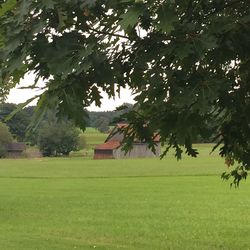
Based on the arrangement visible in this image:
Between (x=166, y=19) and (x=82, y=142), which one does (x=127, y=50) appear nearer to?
(x=166, y=19)

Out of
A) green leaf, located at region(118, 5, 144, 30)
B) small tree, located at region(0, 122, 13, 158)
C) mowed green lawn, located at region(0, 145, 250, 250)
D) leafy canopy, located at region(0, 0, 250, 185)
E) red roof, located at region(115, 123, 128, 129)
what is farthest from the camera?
small tree, located at region(0, 122, 13, 158)

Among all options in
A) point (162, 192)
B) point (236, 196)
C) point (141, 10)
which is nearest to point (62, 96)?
point (141, 10)

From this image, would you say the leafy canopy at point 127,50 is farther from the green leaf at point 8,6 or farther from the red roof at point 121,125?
the red roof at point 121,125

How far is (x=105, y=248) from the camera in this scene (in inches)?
487

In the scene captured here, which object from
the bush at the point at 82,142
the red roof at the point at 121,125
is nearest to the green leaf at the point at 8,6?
the red roof at the point at 121,125

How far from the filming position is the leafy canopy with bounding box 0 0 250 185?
274 centimetres

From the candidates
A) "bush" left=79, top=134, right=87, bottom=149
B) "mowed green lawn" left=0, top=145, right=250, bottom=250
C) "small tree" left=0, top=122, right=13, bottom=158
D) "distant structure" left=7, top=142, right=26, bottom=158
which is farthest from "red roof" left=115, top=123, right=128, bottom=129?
"distant structure" left=7, top=142, right=26, bottom=158

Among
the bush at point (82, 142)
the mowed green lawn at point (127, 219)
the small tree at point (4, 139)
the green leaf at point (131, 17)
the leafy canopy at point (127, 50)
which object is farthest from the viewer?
the small tree at point (4, 139)

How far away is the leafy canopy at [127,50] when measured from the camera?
2.74 meters

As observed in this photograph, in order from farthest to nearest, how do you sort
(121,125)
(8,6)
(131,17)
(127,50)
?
(121,125) → (127,50) → (8,6) → (131,17)

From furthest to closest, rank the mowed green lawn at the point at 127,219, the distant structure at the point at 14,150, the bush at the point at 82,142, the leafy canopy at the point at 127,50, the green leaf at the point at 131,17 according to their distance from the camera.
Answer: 1. the distant structure at the point at 14,150
2. the bush at the point at 82,142
3. the mowed green lawn at the point at 127,219
4. the leafy canopy at the point at 127,50
5. the green leaf at the point at 131,17

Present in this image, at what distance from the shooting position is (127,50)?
3.55 metres

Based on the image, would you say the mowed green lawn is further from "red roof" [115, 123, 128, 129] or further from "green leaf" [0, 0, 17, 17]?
"green leaf" [0, 0, 17, 17]

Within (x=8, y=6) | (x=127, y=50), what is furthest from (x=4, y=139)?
(x=8, y=6)
